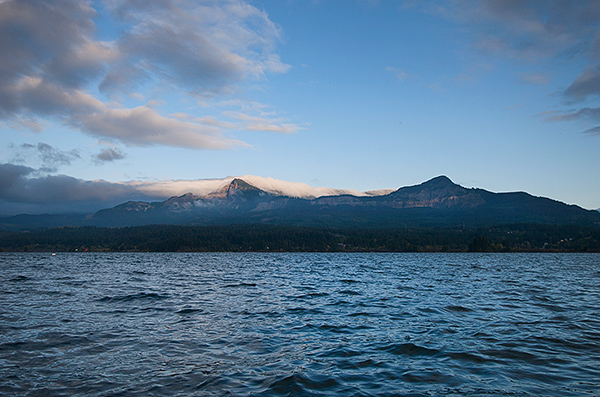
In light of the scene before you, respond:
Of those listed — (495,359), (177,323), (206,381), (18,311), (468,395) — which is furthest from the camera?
(18,311)

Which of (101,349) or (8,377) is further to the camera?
(101,349)

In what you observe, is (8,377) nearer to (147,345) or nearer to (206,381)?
(147,345)

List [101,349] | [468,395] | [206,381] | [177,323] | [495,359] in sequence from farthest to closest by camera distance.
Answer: [177,323], [101,349], [495,359], [206,381], [468,395]

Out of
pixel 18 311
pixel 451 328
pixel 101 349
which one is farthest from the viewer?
pixel 18 311

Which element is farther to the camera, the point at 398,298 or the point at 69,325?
the point at 398,298

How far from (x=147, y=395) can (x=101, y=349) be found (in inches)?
287

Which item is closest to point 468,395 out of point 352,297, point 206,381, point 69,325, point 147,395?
point 206,381

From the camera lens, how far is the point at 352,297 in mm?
36625

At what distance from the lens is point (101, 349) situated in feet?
58.5

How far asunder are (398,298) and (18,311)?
30951 millimetres

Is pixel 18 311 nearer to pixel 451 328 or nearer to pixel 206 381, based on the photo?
pixel 206 381

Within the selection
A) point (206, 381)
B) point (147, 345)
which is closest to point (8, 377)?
point (147, 345)

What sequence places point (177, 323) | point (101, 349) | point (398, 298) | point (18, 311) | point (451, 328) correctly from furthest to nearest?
point (398, 298), point (18, 311), point (177, 323), point (451, 328), point (101, 349)

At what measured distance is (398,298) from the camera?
117 feet
